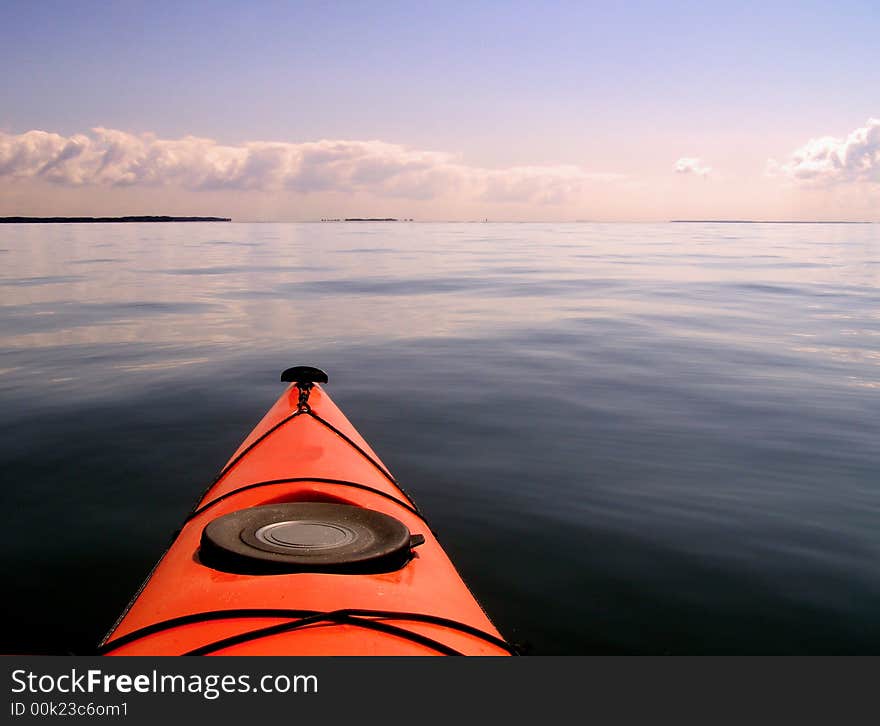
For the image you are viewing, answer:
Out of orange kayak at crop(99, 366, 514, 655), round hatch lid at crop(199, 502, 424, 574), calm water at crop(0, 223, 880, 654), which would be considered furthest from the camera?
calm water at crop(0, 223, 880, 654)

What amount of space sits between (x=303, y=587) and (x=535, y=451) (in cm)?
517

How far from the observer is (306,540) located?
3.54 m

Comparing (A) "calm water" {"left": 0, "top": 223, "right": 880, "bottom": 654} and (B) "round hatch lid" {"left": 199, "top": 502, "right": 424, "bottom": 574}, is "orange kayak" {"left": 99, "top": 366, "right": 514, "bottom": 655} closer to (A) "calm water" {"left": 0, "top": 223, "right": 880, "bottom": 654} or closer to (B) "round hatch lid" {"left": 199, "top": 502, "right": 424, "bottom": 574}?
(B) "round hatch lid" {"left": 199, "top": 502, "right": 424, "bottom": 574}

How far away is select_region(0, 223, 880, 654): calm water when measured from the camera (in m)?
4.96

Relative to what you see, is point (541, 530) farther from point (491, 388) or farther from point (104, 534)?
point (491, 388)

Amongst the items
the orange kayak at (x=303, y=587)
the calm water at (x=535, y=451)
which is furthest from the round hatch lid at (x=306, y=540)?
the calm water at (x=535, y=451)

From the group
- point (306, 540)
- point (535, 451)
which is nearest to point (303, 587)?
point (306, 540)

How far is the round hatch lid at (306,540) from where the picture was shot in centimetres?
333

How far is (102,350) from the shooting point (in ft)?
44.1

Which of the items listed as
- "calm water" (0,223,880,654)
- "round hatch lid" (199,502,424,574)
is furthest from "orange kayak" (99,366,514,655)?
"calm water" (0,223,880,654)

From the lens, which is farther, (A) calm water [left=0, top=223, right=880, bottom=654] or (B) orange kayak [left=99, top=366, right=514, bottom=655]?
(A) calm water [left=0, top=223, right=880, bottom=654]

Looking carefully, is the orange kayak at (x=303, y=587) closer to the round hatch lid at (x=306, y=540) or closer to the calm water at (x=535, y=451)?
the round hatch lid at (x=306, y=540)

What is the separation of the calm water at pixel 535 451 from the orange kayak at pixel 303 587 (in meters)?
1.32
